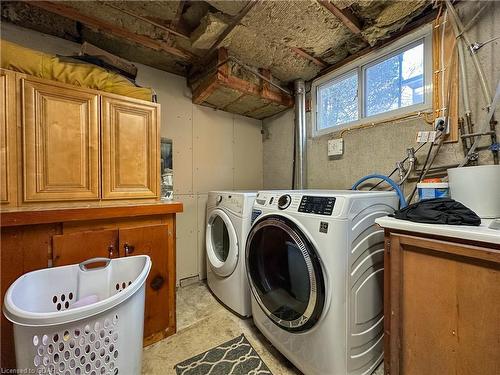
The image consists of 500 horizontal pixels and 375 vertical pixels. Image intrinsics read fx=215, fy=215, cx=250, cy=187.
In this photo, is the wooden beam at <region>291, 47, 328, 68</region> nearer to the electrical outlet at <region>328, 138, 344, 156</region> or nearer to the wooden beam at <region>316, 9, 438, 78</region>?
the wooden beam at <region>316, 9, 438, 78</region>

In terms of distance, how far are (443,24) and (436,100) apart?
1.54 feet

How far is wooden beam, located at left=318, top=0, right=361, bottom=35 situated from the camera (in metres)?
1.32

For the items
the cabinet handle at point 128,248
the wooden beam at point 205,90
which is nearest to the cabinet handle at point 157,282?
the cabinet handle at point 128,248

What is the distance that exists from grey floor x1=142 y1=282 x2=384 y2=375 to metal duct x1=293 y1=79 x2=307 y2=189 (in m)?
1.36

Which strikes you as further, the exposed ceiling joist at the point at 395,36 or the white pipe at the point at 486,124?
the exposed ceiling joist at the point at 395,36

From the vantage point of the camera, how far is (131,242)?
134cm

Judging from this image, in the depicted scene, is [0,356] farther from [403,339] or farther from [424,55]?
[424,55]

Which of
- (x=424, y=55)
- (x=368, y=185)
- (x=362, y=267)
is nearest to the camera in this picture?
(x=362, y=267)

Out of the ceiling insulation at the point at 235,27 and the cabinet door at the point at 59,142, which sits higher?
the ceiling insulation at the point at 235,27

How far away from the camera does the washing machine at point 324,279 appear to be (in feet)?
3.26

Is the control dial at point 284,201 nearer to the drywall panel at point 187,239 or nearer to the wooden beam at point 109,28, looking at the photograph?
the drywall panel at point 187,239

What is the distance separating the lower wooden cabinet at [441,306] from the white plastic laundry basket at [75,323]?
1.10 metres

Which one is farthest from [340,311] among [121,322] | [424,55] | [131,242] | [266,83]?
[266,83]

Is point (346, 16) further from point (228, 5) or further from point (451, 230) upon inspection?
point (451, 230)
